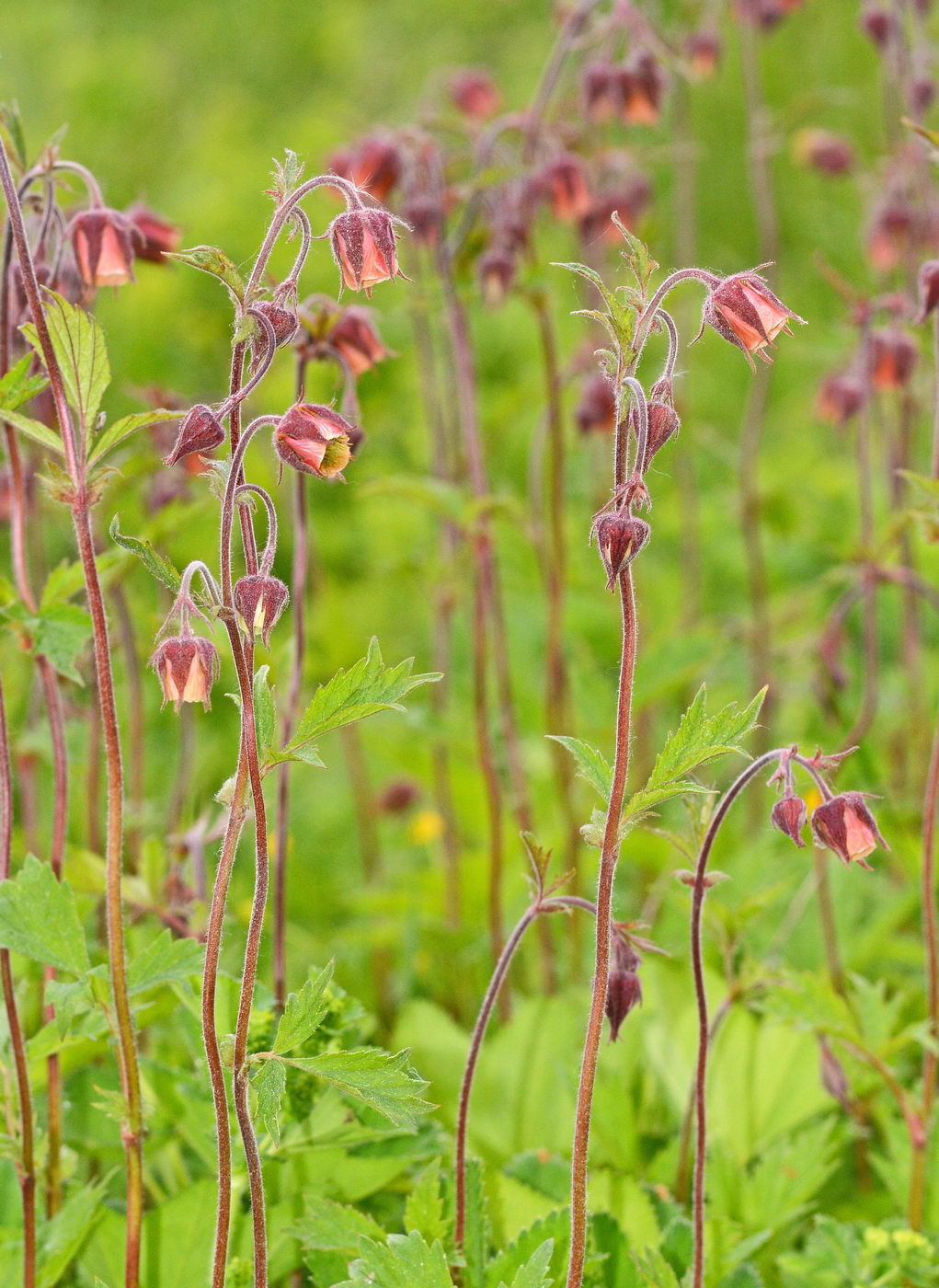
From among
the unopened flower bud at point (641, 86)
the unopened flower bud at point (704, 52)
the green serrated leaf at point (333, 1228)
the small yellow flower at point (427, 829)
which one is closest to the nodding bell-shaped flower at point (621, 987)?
the green serrated leaf at point (333, 1228)

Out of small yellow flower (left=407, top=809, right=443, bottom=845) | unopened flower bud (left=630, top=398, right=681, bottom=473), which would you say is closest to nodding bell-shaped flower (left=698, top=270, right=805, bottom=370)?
unopened flower bud (left=630, top=398, right=681, bottom=473)

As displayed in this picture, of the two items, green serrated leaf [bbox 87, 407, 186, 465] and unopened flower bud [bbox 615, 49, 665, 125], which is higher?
unopened flower bud [bbox 615, 49, 665, 125]

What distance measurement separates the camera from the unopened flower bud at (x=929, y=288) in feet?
3.97

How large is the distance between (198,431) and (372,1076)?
0.43 meters

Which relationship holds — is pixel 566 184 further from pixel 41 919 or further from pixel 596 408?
pixel 41 919

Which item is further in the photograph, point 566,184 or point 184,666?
point 566,184

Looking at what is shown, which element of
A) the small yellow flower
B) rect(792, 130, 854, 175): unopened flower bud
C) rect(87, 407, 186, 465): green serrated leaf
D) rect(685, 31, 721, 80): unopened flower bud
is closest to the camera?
rect(87, 407, 186, 465): green serrated leaf

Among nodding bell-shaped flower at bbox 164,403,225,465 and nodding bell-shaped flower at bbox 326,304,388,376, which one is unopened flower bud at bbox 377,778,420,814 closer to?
nodding bell-shaped flower at bbox 326,304,388,376

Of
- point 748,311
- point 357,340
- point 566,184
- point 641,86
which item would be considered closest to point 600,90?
point 641,86

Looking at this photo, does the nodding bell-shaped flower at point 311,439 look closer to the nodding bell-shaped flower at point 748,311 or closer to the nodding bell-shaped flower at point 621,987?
the nodding bell-shaped flower at point 748,311

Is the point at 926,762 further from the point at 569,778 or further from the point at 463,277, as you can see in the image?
the point at 463,277

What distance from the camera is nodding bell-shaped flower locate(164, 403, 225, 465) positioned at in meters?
0.80

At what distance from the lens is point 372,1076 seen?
847 millimetres

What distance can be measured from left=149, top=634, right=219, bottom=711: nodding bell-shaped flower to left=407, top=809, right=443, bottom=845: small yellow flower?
1.77m
